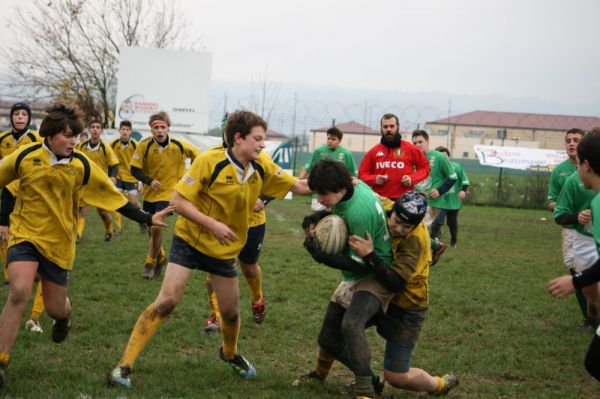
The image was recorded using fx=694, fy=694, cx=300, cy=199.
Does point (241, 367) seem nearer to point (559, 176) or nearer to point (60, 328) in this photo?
point (60, 328)

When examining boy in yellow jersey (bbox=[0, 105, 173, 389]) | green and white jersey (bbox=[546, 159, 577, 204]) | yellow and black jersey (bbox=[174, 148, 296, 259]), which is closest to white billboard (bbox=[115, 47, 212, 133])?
green and white jersey (bbox=[546, 159, 577, 204])

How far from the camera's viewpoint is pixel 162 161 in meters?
10.1

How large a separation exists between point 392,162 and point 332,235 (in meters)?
5.46

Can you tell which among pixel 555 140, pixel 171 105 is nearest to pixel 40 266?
pixel 171 105

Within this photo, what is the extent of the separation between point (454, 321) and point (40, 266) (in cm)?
483

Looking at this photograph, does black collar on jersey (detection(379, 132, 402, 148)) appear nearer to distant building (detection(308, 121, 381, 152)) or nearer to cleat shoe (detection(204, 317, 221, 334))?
cleat shoe (detection(204, 317, 221, 334))

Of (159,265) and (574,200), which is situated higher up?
(574,200)

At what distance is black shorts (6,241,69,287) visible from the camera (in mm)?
5320

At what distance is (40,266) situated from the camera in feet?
17.9

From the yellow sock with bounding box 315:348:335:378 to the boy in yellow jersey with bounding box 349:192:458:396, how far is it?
0.58 meters

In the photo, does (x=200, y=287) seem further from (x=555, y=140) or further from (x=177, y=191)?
(x=555, y=140)

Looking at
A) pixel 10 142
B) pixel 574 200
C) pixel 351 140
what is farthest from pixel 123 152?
pixel 351 140

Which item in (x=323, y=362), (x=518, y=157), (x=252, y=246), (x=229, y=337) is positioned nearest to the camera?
(x=323, y=362)

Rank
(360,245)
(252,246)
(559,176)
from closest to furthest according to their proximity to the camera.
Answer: (360,245)
(252,246)
(559,176)
